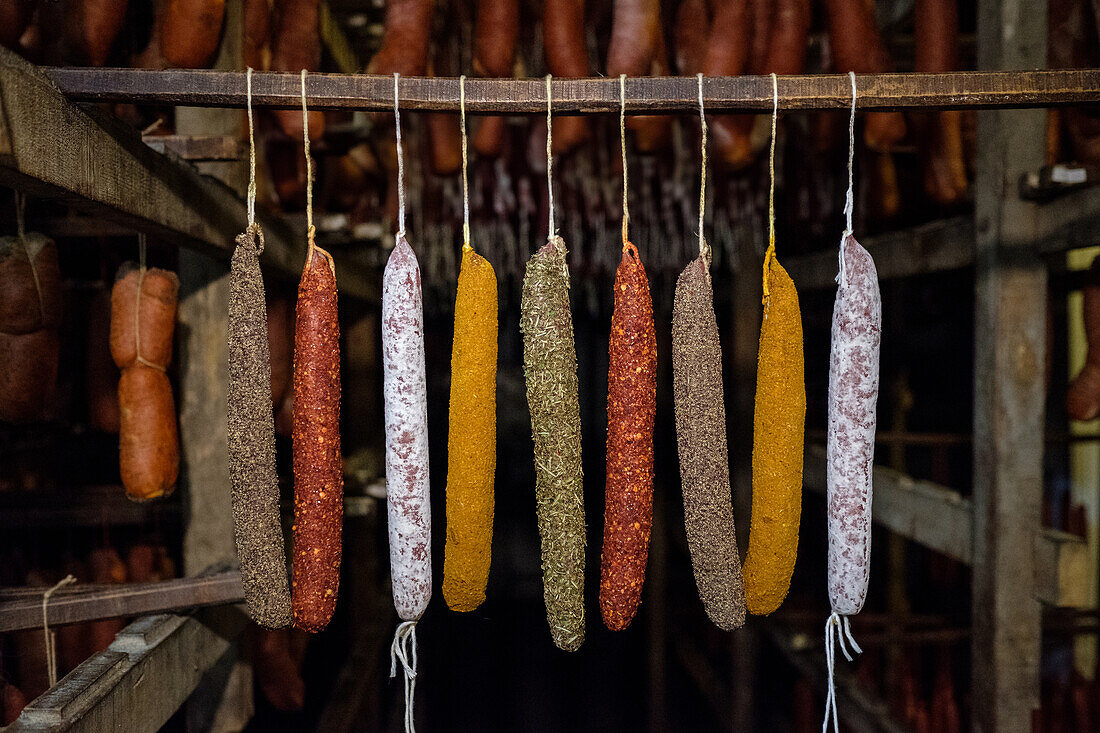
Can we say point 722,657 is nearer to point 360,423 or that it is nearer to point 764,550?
point 360,423

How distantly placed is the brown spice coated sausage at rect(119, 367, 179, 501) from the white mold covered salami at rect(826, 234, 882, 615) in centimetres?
221

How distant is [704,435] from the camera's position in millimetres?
1771

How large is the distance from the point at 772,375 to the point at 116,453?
4.96 metres

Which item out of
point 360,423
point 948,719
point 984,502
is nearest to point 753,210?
point 984,502

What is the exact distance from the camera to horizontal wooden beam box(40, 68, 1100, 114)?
5.74 feet

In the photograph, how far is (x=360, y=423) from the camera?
496 centimetres

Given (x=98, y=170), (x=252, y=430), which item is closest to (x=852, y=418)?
(x=252, y=430)

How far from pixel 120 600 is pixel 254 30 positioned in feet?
7.32

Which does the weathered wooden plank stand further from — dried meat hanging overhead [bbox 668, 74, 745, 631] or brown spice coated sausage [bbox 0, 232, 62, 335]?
dried meat hanging overhead [bbox 668, 74, 745, 631]

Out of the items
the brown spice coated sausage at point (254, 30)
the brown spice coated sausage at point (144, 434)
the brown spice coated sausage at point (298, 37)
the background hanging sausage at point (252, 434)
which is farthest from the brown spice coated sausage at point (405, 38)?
the brown spice coated sausage at point (144, 434)

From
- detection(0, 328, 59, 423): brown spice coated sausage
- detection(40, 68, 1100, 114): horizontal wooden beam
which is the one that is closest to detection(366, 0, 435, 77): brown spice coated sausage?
detection(40, 68, 1100, 114): horizontal wooden beam

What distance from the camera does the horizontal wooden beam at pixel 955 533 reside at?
2.70 m

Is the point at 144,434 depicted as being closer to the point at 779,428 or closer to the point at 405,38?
the point at 405,38

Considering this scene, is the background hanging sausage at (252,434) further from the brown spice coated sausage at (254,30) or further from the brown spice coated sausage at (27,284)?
the brown spice coated sausage at (254,30)
